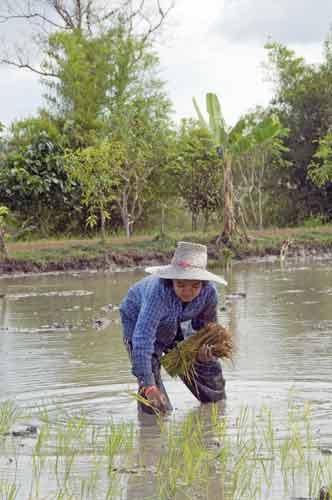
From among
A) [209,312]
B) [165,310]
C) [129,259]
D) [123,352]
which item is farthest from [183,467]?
[129,259]

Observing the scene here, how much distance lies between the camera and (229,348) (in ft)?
18.3

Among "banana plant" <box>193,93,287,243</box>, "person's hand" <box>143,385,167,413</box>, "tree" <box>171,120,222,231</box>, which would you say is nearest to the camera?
"person's hand" <box>143,385,167,413</box>

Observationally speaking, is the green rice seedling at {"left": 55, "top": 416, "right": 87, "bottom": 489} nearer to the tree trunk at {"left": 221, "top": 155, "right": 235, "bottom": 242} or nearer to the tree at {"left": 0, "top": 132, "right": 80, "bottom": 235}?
the tree trunk at {"left": 221, "top": 155, "right": 235, "bottom": 242}

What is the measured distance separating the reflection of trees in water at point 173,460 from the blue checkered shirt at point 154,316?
312mm

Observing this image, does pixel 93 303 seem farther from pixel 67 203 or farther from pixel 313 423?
pixel 67 203

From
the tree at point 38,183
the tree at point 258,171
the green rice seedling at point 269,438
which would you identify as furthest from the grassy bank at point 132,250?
the green rice seedling at point 269,438

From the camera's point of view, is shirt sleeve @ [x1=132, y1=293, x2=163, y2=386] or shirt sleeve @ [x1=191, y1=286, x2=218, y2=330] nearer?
shirt sleeve @ [x1=132, y1=293, x2=163, y2=386]

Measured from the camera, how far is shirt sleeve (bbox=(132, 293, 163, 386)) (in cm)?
525

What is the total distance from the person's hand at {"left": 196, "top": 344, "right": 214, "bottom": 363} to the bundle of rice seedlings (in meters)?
0.01

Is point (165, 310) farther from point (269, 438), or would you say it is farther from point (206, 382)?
point (206, 382)

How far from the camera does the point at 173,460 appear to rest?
4.72 meters

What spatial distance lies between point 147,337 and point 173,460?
0.75m

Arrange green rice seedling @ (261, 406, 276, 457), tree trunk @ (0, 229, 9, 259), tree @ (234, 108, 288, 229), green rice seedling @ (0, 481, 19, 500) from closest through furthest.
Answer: green rice seedling @ (0, 481, 19, 500), green rice seedling @ (261, 406, 276, 457), tree trunk @ (0, 229, 9, 259), tree @ (234, 108, 288, 229)

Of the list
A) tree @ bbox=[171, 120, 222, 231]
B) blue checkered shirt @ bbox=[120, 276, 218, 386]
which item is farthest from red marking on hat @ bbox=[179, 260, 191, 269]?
tree @ bbox=[171, 120, 222, 231]
